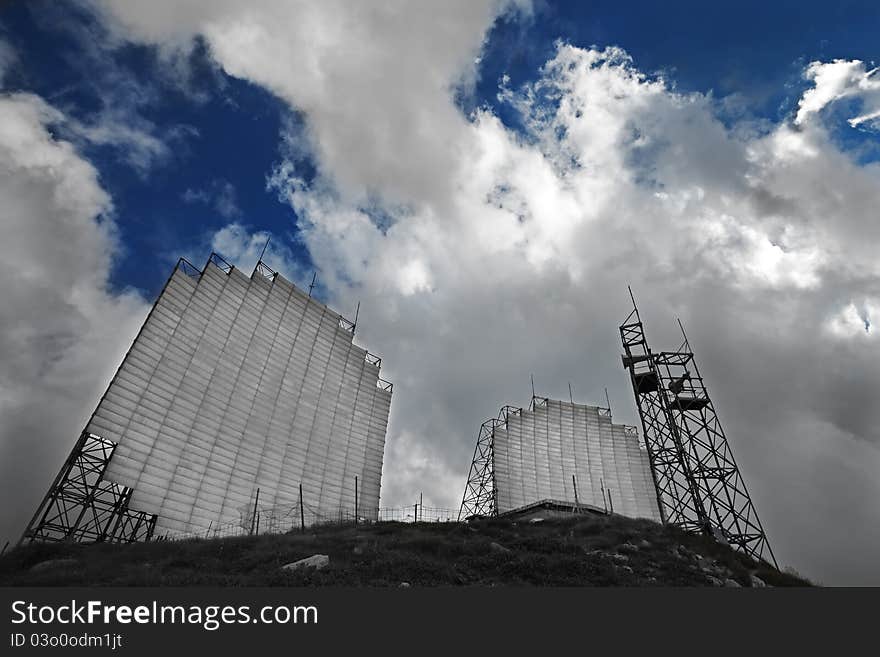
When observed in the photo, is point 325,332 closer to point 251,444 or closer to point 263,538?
point 251,444

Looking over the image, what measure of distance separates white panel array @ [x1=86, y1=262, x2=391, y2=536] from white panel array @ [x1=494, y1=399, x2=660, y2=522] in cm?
1251

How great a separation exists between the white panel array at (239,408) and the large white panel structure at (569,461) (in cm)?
1223

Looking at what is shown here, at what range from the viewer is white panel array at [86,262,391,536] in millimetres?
31812

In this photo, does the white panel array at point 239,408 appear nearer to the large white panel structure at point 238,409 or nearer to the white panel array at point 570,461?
the large white panel structure at point 238,409

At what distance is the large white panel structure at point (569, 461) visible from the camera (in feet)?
164

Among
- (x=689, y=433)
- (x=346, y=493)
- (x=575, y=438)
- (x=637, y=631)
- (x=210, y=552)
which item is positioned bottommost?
(x=637, y=631)

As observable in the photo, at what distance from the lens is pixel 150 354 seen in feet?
109

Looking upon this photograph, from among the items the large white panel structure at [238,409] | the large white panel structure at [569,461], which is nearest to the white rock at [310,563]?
the large white panel structure at [238,409]

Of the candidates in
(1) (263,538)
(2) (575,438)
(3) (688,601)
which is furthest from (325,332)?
(3) (688,601)

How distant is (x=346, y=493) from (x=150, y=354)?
18.1m

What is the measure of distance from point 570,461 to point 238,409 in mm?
32443

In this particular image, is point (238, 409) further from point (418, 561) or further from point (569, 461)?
point (569, 461)

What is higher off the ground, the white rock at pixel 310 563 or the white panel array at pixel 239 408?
the white panel array at pixel 239 408

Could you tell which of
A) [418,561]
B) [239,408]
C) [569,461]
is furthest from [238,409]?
[569,461]
